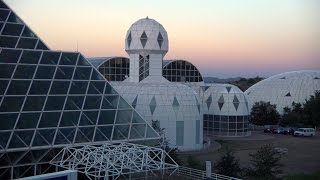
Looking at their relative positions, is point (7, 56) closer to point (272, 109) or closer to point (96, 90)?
point (96, 90)

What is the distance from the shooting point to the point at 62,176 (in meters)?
13.8

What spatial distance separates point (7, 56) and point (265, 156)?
1387cm

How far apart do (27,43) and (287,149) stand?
24469 mm

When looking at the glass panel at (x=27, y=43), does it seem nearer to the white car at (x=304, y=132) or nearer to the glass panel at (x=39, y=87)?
the glass panel at (x=39, y=87)

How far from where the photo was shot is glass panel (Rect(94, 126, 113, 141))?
73.4ft

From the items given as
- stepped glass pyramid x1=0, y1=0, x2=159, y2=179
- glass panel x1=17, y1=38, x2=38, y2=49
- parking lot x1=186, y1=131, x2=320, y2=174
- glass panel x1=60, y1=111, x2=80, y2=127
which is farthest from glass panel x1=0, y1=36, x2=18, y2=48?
A: parking lot x1=186, y1=131, x2=320, y2=174

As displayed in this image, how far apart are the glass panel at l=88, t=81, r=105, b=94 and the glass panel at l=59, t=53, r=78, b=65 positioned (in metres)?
1.67

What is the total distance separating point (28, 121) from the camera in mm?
21047

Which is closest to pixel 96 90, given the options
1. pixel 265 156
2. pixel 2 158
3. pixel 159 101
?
pixel 2 158

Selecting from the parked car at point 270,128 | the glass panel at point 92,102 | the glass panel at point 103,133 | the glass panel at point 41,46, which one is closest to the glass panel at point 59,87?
the glass panel at point 92,102

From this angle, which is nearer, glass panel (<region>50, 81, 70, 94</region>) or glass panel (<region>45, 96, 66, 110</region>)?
glass panel (<region>45, 96, 66, 110</region>)

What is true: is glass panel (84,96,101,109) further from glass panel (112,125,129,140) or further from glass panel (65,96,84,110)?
glass panel (112,125,129,140)

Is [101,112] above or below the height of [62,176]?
above

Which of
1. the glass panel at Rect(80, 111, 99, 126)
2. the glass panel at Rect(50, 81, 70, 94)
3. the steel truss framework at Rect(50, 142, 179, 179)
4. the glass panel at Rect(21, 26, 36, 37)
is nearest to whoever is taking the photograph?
the steel truss framework at Rect(50, 142, 179, 179)
